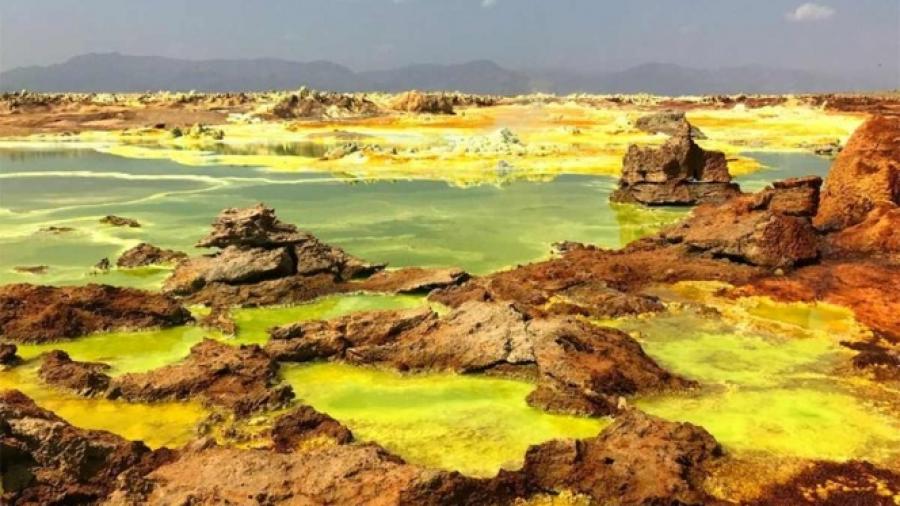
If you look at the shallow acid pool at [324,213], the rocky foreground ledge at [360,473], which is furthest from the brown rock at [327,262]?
the rocky foreground ledge at [360,473]

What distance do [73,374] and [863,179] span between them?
22.4 meters

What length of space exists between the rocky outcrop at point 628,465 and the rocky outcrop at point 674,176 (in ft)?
80.9

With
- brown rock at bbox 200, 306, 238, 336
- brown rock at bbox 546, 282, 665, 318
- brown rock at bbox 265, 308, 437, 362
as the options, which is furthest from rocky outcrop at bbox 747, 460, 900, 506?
brown rock at bbox 200, 306, 238, 336

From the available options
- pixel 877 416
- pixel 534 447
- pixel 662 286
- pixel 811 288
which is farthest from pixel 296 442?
pixel 811 288

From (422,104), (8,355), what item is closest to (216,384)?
(8,355)

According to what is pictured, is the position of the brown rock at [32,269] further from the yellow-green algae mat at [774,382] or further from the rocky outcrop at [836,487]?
the rocky outcrop at [836,487]

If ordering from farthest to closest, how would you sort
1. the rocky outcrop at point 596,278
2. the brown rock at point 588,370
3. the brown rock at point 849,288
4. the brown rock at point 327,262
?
the brown rock at point 327,262 → the rocky outcrop at point 596,278 → the brown rock at point 849,288 → the brown rock at point 588,370

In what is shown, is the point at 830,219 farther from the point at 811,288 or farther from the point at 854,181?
the point at 811,288

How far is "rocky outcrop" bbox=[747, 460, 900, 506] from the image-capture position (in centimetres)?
967

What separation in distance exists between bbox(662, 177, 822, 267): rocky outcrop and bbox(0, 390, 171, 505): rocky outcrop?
55.5 ft

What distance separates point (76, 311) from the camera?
16.7 m

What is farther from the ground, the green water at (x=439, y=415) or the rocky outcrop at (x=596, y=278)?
the rocky outcrop at (x=596, y=278)

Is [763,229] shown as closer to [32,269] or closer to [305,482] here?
[305,482]

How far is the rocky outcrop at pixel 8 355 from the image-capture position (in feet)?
47.3
